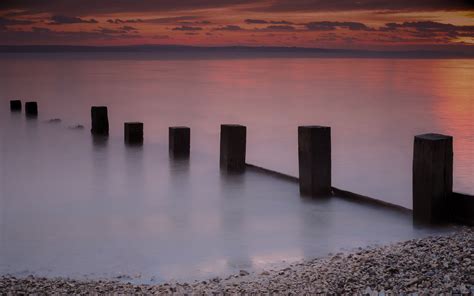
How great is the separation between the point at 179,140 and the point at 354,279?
695 cm

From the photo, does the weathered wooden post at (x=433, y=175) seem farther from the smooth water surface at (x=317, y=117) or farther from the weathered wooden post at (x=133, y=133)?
the weathered wooden post at (x=133, y=133)

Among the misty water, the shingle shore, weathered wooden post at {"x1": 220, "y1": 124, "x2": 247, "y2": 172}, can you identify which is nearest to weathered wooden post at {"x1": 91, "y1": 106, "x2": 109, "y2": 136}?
the misty water

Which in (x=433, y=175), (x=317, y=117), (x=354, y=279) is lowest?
(x=317, y=117)

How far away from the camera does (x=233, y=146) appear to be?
953cm

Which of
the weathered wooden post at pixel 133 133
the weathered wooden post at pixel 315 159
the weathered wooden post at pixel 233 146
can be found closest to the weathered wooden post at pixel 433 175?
the weathered wooden post at pixel 315 159

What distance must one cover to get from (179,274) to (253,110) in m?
17.9

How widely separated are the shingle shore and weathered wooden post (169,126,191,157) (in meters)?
5.75

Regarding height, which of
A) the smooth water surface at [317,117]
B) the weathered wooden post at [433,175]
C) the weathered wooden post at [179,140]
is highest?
the weathered wooden post at [433,175]

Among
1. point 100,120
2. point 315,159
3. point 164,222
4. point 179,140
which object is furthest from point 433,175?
point 100,120

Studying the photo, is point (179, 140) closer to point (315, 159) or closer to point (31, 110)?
point (315, 159)

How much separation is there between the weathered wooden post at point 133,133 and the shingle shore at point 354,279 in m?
7.38

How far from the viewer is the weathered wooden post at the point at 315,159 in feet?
25.3

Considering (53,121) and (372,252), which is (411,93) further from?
(372,252)

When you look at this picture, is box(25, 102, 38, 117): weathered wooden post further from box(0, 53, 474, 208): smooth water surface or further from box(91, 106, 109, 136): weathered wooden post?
box(91, 106, 109, 136): weathered wooden post
